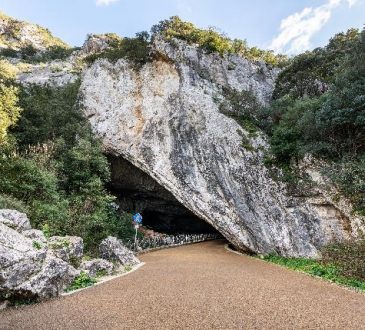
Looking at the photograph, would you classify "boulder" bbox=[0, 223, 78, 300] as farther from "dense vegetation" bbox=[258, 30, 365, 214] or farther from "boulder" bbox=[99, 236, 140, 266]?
"dense vegetation" bbox=[258, 30, 365, 214]

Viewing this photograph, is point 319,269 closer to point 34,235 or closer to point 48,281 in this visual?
point 48,281

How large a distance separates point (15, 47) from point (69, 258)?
5923 cm

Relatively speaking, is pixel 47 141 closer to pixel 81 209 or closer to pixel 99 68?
pixel 81 209

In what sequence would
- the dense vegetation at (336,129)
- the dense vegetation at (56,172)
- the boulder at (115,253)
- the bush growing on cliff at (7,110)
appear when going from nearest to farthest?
the boulder at (115,253)
the dense vegetation at (56,172)
the dense vegetation at (336,129)
the bush growing on cliff at (7,110)

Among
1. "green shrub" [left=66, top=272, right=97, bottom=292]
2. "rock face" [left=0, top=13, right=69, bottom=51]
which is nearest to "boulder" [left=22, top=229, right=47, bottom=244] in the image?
"green shrub" [left=66, top=272, right=97, bottom=292]

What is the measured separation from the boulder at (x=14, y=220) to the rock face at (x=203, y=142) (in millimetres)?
9503

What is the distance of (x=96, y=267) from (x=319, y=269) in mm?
7233

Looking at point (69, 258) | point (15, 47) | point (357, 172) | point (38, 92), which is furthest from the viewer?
point (15, 47)

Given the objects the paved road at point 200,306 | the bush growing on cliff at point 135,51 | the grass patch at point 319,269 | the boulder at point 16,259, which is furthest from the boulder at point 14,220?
the bush growing on cliff at point 135,51

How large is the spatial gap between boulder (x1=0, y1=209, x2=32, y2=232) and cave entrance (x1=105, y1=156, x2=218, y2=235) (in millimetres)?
12520

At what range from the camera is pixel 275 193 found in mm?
15953

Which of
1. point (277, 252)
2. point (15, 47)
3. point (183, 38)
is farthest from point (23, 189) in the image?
point (15, 47)

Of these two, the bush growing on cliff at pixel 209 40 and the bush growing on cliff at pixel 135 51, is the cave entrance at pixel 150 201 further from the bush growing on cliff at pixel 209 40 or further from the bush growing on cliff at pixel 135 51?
the bush growing on cliff at pixel 209 40

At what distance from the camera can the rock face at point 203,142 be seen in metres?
15.2
